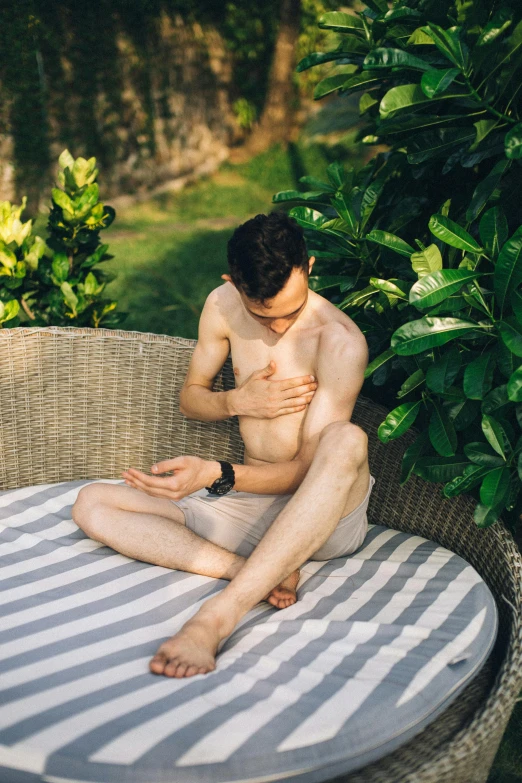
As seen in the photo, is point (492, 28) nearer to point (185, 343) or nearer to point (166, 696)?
point (185, 343)

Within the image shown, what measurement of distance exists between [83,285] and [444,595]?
6.82 ft

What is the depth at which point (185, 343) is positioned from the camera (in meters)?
3.09

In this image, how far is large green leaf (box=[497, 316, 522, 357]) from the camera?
1958 mm

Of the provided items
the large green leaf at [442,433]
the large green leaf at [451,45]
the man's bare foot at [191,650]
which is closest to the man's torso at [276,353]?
the large green leaf at [442,433]

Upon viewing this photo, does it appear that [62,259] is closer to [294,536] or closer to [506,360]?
[294,536]

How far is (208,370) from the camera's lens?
2.82 metres

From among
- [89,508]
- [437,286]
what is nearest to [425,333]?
[437,286]

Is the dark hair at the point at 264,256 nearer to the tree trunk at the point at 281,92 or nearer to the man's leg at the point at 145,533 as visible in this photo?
the man's leg at the point at 145,533

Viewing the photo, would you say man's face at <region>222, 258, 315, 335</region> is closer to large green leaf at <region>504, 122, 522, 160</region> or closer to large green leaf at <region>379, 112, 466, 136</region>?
large green leaf at <region>379, 112, 466, 136</region>

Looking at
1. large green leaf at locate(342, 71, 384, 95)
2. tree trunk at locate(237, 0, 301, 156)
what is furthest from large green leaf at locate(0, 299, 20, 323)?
tree trunk at locate(237, 0, 301, 156)

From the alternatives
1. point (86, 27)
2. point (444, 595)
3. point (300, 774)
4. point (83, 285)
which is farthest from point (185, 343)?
point (86, 27)

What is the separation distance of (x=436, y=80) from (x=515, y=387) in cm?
83

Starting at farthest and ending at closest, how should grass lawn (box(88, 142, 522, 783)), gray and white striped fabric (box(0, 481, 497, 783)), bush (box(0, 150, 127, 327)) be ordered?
grass lawn (box(88, 142, 522, 783)) → bush (box(0, 150, 127, 327)) → gray and white striped fabric (box(0, 481, 497, 783))

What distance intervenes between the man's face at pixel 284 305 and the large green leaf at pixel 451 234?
17.5 inches
